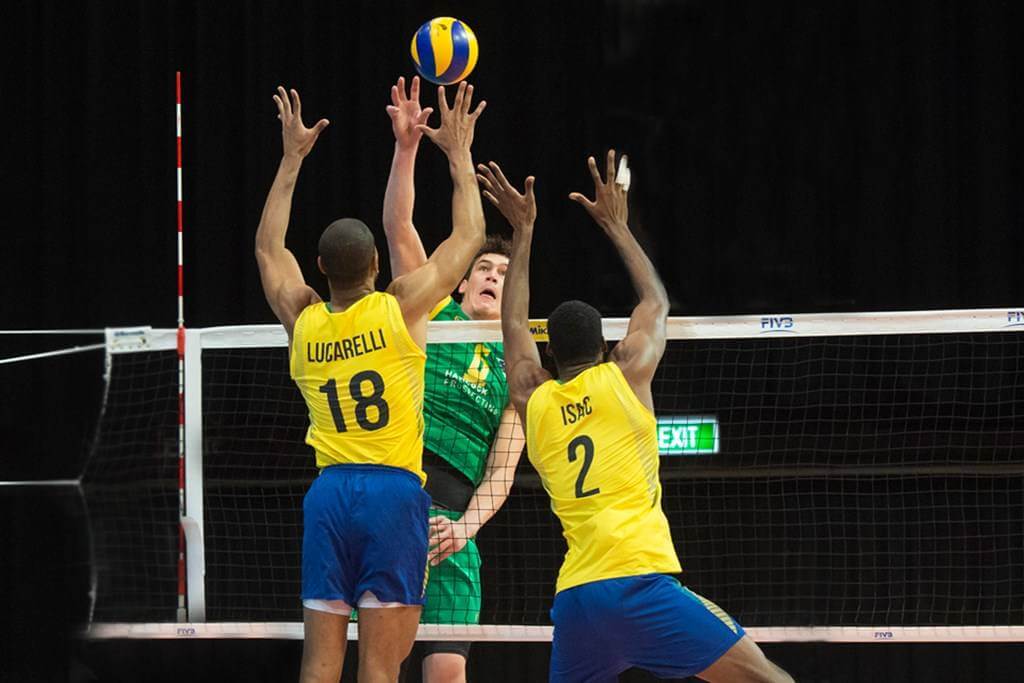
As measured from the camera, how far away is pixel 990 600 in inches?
303

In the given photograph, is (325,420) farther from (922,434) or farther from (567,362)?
(922,434)

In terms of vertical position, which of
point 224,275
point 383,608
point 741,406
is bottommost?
point 383,608

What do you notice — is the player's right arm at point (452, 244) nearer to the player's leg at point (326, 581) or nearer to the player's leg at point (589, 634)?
the player's leg at point (326, 581)

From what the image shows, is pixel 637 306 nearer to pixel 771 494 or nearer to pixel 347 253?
pixel 347 253

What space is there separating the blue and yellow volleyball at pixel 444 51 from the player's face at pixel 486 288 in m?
0.86

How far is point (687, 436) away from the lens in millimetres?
8820

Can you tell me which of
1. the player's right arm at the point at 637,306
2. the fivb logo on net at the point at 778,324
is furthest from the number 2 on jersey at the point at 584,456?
the fivb logo on net at the point at 778,324

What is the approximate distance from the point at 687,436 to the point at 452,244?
4.43m

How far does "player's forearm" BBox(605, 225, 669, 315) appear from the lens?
470cm

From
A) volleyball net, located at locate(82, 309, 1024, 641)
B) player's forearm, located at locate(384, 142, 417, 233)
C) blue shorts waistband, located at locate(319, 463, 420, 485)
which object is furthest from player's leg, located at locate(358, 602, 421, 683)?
volleyball net, located at locate(82, 309, 1024, 641)

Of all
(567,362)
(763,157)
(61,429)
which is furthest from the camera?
(61,429)

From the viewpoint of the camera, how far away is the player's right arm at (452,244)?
467cm

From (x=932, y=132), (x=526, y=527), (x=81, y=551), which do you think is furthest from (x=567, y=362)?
(x=81, y=551)

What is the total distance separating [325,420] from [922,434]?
18.3 feet
